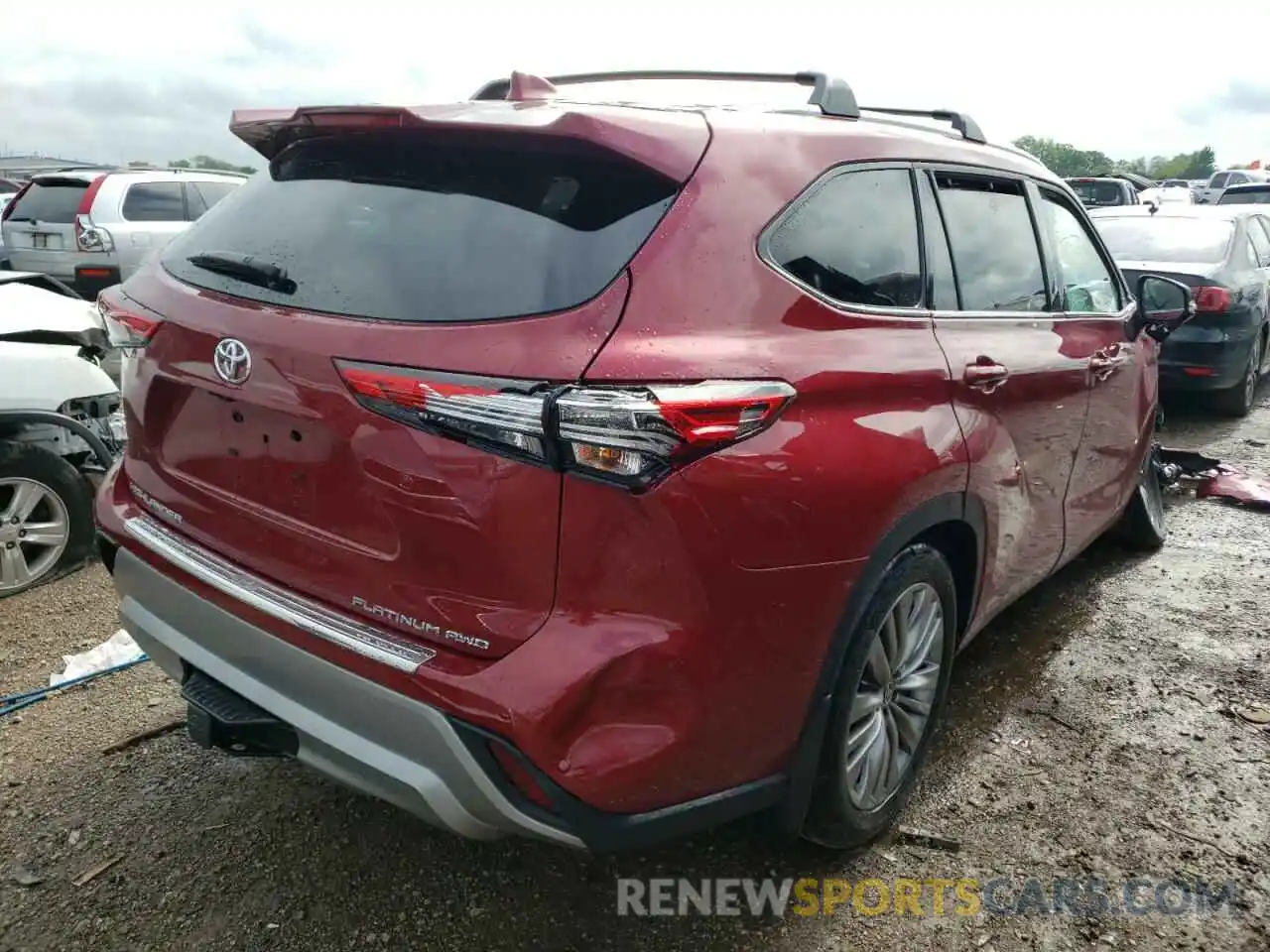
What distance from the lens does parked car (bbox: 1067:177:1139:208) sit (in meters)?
17.1

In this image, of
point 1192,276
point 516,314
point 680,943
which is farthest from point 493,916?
point 1192,276

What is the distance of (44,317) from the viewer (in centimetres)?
420

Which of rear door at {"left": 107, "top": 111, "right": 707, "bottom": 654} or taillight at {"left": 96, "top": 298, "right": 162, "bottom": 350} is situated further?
taillight at {"left": 96, "top": 298, "right": 162, "bottom": 350}

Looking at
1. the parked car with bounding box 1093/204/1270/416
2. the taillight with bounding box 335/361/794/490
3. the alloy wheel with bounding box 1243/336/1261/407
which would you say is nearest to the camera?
the taillight with bounding box 335/361/794/490

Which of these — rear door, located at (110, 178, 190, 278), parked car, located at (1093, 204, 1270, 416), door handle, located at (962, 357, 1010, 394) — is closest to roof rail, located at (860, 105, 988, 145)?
door handle, located at (962, 357, 1010, 394)

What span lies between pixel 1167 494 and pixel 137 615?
215 inches

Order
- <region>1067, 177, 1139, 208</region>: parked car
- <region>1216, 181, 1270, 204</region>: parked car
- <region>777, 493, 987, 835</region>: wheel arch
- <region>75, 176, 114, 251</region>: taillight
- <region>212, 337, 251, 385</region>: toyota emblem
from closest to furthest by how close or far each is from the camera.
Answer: <region>212, 337, 251, 385</region>: toyota emblem, <region>777, 493, 987, 835</region>: wheel arch, <region>75, 176, 114, 251</region>: taillight, <region>1216, 181, 1270, 204</region>: parked car, <region>1067, 177, 1139, 208</region>: parked car

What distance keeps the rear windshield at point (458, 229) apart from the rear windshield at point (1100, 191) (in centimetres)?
1765

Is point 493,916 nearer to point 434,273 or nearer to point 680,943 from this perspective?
point 680,943

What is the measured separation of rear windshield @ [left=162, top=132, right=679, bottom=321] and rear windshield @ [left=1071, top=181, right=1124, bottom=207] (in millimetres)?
17646

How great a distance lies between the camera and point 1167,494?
5.68 m

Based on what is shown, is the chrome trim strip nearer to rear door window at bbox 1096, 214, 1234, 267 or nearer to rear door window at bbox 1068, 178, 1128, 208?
rear door window at bbox 1096, 214, 1234, 267

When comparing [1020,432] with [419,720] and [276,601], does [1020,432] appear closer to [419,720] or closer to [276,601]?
[419,720]

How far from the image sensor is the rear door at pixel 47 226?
9.12 meters
